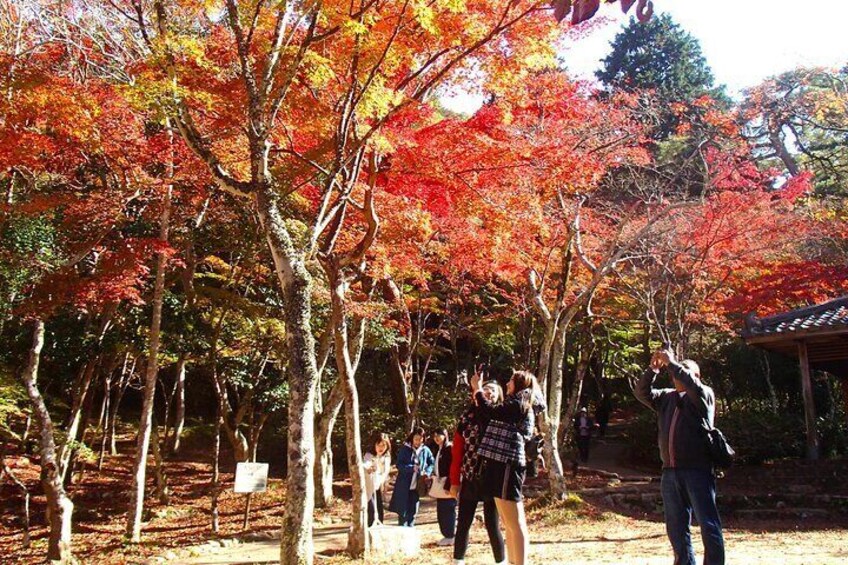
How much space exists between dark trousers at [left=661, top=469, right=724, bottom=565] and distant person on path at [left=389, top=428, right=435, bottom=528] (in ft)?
15.5

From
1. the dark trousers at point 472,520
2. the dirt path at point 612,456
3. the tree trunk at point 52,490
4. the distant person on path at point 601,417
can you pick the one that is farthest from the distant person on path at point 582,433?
the dark trousers at point 472,520

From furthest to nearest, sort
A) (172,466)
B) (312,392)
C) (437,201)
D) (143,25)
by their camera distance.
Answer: (172,466) < (437,201) < (143,25) < (312,392)

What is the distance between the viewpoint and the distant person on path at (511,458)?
14.2 ft

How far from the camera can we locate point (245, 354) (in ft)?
41.7

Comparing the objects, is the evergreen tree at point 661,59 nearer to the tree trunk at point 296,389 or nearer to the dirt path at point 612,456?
the dirt path at point 612,456

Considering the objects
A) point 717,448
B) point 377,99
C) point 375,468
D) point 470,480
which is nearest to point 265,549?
point 375,468

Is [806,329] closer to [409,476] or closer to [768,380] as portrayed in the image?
[409,476]

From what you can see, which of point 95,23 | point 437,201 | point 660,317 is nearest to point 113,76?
point 95,23

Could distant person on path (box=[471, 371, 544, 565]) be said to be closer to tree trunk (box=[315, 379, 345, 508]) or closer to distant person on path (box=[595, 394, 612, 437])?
tree trunk (box=[315, 379, 345, 508])

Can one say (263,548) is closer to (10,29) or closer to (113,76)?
(113,76)

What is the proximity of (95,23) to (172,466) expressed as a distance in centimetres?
1160

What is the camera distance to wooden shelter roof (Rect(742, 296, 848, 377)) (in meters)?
10.8

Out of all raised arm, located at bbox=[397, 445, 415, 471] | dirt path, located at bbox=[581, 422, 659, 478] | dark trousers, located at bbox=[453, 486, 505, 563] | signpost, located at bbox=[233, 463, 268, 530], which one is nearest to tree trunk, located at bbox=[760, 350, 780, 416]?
dirt path, located at bbox=[581, 422, 659, 478]

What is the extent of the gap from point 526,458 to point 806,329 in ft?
28.7
